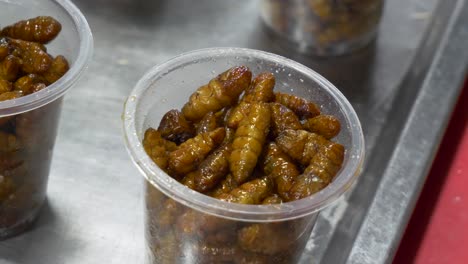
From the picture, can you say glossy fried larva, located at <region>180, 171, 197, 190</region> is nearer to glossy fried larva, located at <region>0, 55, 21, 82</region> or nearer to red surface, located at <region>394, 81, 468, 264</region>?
glossy fried larva, located at <region>0, 55, 21, 82</region>

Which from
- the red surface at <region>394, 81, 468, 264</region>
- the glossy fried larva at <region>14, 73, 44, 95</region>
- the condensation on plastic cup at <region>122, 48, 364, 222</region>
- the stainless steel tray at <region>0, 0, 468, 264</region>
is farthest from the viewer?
the red surface at <region>394, 81, 468, 264</region>

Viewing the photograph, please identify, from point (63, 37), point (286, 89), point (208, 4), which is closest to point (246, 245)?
point (286, 89)

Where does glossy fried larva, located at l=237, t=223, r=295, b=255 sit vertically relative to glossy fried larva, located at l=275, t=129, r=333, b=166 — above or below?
below

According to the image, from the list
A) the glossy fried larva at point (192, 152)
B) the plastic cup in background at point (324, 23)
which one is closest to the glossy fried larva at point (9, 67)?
the glossy fried larva at point (192, 152)

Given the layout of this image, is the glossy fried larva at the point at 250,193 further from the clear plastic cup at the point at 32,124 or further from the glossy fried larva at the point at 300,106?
the clear plastic cup at the point at 32,124

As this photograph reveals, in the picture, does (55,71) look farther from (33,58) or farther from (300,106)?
(300,106)

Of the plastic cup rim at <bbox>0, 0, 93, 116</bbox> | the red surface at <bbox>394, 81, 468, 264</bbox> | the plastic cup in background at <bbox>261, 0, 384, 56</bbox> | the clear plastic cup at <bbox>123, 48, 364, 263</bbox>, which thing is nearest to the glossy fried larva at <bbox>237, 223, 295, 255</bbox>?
the clear plastic cup at <bbox>123, 48, 364, 263</bbox>

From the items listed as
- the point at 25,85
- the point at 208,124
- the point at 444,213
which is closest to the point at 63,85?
the point at 25,85
